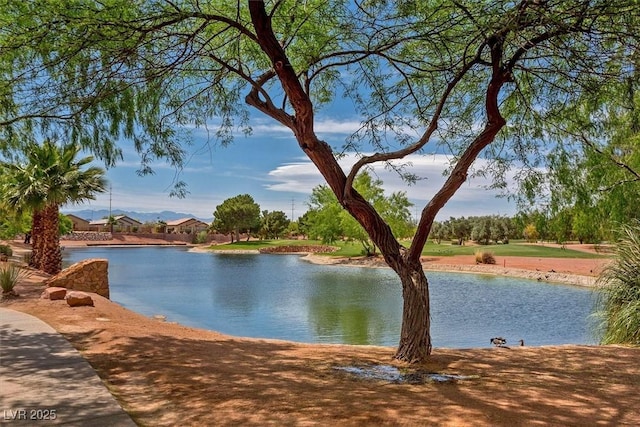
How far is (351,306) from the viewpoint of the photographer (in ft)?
60.0

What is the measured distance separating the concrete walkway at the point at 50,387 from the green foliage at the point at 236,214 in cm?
6725

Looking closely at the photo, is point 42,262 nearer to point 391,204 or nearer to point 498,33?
point 498,33

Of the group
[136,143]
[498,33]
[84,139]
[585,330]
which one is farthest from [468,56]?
[585,330]

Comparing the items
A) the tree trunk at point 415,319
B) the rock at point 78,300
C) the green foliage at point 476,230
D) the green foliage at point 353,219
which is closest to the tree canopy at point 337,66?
the tree trunk at point 415,319

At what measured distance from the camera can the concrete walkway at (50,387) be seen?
3.78 meters

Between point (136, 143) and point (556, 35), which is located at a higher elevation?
point (556, 35)

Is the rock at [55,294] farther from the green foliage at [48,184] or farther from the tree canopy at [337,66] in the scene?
the green foliage at [48,184]

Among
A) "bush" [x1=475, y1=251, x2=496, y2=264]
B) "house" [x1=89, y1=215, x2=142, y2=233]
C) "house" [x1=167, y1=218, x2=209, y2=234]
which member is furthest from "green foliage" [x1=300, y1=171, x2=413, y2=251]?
"house" [x1=167, y1=218, x2=209, y2=234]

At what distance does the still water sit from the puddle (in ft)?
19.8

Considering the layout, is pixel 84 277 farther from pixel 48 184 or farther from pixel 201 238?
pixel 201 238

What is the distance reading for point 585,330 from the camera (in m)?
14.4

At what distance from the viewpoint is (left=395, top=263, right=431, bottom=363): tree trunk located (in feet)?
21.2

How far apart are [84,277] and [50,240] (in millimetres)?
5754

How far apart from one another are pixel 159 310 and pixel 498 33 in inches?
563
